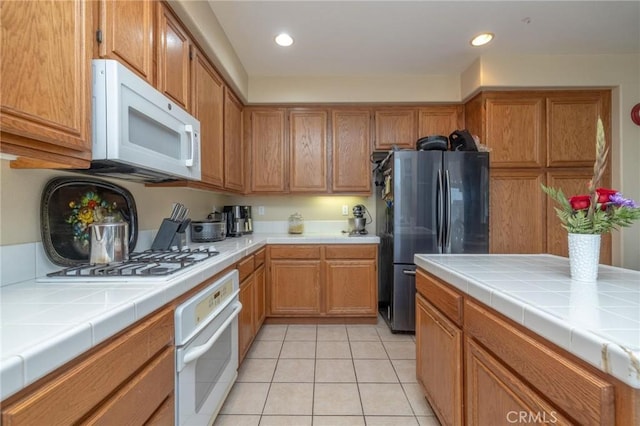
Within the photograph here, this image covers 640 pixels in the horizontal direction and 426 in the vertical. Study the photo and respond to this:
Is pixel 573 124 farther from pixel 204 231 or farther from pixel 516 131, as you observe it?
pixel 204 231

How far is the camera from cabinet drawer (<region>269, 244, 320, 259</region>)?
8.96 ft

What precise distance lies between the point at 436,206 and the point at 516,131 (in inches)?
44.3

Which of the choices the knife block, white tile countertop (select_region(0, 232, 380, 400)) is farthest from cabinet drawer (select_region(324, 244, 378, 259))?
white tile countertop (select_region(0, 232, 380, 400))

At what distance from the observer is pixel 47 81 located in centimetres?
83

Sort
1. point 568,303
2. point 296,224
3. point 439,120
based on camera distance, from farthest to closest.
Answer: point 296,224
point 439,120
point 568,303

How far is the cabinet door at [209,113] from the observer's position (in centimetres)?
187

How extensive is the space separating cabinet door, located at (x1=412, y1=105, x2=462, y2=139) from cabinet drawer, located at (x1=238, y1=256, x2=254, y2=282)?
2190 millimetres

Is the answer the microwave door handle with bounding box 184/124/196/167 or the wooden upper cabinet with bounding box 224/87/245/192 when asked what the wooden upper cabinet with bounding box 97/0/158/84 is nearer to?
the microwave door handle with bounding box 184/124/196/167

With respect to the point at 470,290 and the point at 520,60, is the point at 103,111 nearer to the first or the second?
the point at 470,290

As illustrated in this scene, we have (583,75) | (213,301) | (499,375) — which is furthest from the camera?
(583,75)

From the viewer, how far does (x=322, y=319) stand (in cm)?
278

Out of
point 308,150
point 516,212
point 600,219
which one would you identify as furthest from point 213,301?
point 516,212

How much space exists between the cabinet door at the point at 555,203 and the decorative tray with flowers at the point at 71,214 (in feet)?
11.5

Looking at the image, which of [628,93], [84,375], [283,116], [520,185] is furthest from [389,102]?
[84,375]
